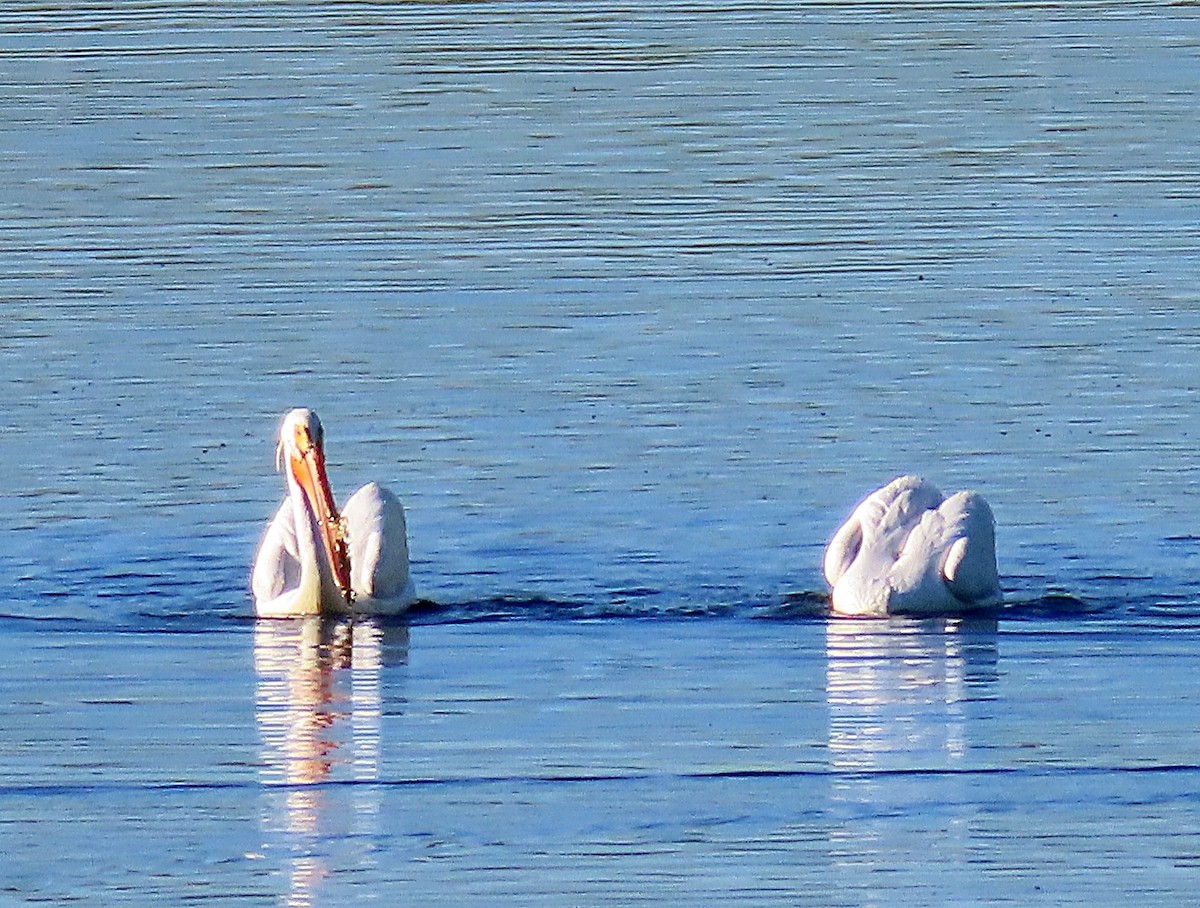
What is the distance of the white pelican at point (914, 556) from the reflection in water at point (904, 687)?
11 cm

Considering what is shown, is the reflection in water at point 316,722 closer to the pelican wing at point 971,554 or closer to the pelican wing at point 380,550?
the pelican wing at point 380,550

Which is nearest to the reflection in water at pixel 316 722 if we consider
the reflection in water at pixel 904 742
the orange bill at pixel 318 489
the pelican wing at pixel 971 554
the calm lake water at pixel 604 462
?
the calm lake water at pixel 604 462

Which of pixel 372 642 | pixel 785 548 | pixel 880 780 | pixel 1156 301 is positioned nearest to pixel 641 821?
pixel 880 780

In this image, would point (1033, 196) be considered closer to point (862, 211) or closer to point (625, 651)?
point (862, 211)

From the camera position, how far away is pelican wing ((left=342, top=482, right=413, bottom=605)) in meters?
13.4

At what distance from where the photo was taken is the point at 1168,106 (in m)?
26.6

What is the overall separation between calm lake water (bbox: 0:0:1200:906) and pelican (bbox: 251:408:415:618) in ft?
0.60

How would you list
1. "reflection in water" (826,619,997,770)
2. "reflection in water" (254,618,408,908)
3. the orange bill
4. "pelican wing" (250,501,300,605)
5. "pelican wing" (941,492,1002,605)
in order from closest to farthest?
"reflection in water" (254,618,408,908) < "reflection in water" (826,619,997,770) < "pelican wing" (941,492,1002,605) < "pelican wing" (250,501,300,605) < the orange bill

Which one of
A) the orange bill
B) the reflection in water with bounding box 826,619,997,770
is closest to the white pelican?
the reflection in water with bounding box 826,619,997,770

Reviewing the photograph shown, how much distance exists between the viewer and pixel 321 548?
537 inches

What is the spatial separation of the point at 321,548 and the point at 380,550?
364 mm

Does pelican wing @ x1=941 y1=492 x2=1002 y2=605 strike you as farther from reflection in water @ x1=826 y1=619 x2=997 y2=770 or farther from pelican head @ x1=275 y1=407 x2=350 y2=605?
pelican head @ x1=275 y1=407 x2=350 y2=605

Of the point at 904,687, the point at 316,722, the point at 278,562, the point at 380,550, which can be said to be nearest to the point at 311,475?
the point at 278,562

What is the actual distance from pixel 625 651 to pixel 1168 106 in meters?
15.1
